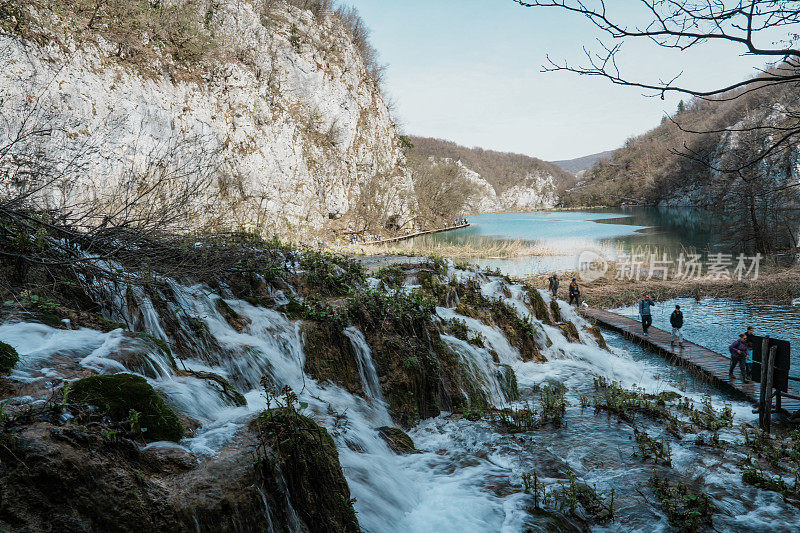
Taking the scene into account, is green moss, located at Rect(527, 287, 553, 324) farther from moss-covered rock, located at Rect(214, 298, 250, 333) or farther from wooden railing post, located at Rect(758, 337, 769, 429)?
moss-covered rock, located at Rect(214, 298, 250, 333)

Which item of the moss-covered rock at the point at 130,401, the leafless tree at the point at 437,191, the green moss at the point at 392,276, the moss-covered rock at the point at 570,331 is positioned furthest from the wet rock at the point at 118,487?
the leafless tree at the point at 437,191

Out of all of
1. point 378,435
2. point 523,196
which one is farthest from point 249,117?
point 523,196

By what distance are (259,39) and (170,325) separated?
116ft

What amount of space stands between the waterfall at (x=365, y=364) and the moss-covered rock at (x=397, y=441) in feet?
3.44

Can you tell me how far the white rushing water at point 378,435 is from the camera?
13.4 ft

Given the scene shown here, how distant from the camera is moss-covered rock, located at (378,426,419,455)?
224 inches

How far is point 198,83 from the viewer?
27.6 metres

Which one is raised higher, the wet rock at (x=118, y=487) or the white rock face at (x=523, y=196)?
the white rock face at (x=523, y=196)

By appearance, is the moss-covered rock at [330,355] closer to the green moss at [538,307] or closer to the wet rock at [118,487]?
the wet rock at [118,487]

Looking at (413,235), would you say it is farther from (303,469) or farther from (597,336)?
(303,469)

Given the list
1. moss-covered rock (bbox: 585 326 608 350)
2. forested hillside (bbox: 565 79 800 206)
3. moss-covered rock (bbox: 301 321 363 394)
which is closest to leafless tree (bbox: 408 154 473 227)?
forested hillside (bbox: 565 79 800 206)

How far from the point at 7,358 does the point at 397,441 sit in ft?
14.0

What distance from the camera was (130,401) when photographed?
324 cm

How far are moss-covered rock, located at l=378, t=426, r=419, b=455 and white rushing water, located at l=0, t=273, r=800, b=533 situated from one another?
15 cm
